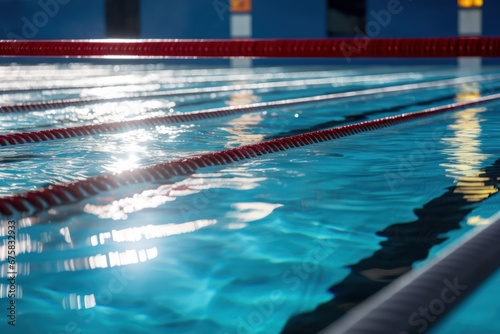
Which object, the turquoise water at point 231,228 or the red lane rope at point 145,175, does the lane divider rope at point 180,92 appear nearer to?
the turquoise water at point 231,228

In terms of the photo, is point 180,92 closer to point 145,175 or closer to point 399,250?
point 145,175

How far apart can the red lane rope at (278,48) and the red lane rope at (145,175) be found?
120 centimetres

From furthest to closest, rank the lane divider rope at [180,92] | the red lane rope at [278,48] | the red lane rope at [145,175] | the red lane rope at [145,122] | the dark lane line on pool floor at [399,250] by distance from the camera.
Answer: the lane divider rope at [180,92] < the red lane rope at [278,48] < the red lane rope at [145,122] < the red lane rope at [145,175] < the dark lane line on pool floor at [399,250]

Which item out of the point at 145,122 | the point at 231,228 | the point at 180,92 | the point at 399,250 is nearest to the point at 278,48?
the point at 145,122

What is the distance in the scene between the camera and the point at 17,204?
2627 mm

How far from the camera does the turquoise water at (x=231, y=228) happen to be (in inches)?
67.2

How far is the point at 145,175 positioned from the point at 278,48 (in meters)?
3.41

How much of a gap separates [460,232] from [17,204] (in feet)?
4.50

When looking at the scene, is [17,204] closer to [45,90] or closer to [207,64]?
[45,90]

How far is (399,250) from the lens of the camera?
2.16 metres

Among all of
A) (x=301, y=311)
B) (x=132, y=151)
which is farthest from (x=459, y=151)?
(x=301, y=311)

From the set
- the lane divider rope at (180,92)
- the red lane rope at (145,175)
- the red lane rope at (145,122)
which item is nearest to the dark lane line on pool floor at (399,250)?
the red lane rope at (145,175)

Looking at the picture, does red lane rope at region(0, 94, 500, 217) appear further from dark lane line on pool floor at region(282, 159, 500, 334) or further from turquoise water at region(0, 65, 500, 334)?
dark lane line on pool floor at region(282, 159, 500, 334)

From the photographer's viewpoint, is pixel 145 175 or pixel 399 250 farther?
pixel 145 175
